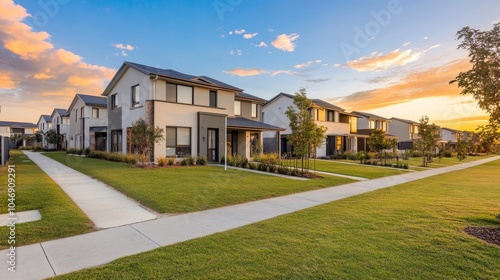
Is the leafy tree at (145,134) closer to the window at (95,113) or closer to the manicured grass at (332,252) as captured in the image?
the manicured grass at (332,252)

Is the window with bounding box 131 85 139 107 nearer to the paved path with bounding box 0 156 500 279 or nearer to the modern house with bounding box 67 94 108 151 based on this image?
the modern house with bounding box 67 94 108 151

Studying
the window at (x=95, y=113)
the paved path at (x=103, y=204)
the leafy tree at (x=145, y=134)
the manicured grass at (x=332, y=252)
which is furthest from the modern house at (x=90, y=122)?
the manicured grass at (x=332, y=252)

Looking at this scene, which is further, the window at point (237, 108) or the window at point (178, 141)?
the window at point (237, 108)

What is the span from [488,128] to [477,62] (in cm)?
149

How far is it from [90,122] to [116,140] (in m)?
11.4

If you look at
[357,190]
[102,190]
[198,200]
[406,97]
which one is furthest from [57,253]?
[406,97]

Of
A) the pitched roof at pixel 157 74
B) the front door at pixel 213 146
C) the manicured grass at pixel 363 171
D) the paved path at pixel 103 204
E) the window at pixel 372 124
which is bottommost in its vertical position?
the manicured grass at pixel 363 171

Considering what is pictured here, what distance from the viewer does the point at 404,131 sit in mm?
52188

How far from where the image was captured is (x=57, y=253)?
4227 millimetres

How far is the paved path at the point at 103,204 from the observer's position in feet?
20.2

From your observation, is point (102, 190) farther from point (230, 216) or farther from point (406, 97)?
point (406, 97)

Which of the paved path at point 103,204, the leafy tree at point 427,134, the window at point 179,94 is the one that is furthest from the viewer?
the leafy tree at point 427,134

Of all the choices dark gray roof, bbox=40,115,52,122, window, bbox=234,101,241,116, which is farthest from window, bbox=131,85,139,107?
dark gray roof, bbox=40,115,52,122

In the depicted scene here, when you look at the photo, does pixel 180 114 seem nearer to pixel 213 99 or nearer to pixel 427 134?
pixel 213 99
